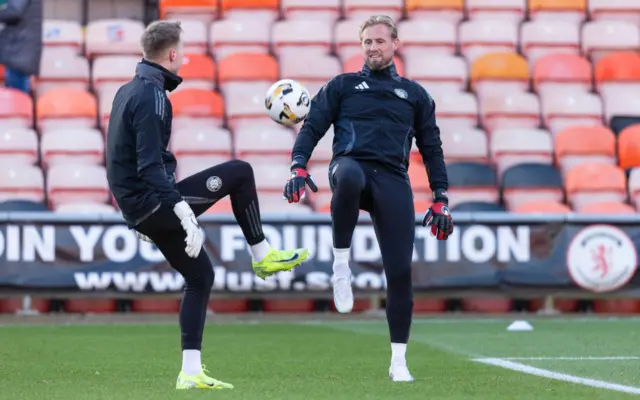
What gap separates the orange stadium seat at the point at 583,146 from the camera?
15.4 meters

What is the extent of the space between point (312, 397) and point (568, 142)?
32.1 ft

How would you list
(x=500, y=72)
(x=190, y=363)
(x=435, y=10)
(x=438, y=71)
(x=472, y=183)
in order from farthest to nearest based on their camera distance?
1. (x=435, y=10)
2. (x=500, y=72)
3. (x=438, y=71)
4. (x=472, y=183)
5. (x=190, y=363)

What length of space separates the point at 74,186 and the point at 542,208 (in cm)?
512

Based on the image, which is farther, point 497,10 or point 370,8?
point 497,10

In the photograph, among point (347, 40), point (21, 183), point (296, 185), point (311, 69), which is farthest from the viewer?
point (347, 40)

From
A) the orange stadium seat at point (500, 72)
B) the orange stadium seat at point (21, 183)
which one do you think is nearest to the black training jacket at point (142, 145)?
the orange stadium seat at point (21, 183)

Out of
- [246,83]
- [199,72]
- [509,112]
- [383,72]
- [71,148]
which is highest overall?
[199,72]

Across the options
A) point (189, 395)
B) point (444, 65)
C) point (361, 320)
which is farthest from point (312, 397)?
point (444, 65)

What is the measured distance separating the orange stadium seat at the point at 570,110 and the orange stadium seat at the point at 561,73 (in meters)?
0.23

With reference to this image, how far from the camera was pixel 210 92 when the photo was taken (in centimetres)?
1557

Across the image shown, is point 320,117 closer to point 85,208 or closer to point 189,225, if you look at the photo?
point 189,225

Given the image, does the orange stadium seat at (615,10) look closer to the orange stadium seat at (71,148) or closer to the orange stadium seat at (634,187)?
the orange stadium seat at (634,187)

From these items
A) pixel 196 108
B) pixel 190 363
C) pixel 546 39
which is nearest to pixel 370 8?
pixel 546 39

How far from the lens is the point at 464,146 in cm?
1516
